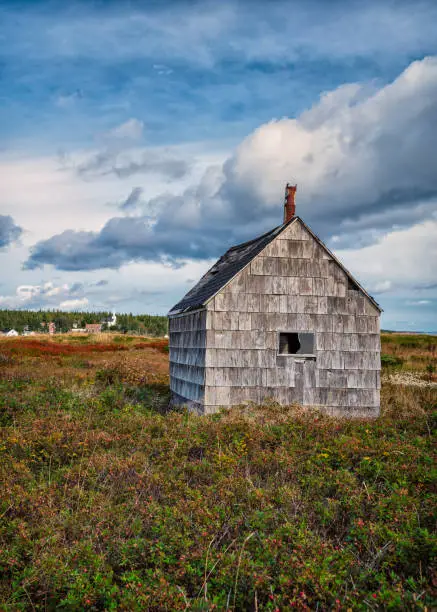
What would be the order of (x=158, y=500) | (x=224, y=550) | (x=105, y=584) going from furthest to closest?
(x=158, y=500), (x=224, y=550), (x=105, y=584)

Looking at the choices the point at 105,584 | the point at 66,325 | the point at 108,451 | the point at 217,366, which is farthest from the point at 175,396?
the point at 66,325

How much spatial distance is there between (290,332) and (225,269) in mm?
3745

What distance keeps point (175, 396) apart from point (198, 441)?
7.75m

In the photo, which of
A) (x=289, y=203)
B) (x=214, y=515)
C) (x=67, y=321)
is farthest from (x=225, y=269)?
(x=67, y=321)

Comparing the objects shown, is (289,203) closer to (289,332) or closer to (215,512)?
(289,332)

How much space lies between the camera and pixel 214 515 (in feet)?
23.5

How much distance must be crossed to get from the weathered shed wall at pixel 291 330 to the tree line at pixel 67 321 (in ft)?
416

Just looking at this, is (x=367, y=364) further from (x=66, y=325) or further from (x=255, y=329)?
(x=66, y=325)

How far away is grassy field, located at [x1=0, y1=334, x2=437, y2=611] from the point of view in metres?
5.57

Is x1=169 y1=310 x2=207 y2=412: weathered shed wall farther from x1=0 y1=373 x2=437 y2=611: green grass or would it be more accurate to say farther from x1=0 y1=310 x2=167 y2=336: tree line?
x1=0 y1=310 x2=167 y2=336: tree line

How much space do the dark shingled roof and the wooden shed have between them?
0.19 metres

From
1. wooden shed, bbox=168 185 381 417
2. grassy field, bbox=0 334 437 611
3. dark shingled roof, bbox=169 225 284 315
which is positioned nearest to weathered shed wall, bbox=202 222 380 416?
wooden shed, bbox=168 185 381 417

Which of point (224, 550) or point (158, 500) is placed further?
point (158, 500)

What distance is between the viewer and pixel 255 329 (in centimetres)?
1467
